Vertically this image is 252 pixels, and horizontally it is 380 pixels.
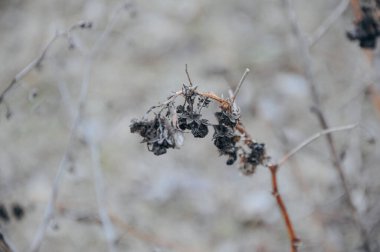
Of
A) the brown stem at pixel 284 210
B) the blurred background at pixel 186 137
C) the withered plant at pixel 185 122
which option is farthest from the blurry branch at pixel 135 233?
the withered plant at pixel 185 122

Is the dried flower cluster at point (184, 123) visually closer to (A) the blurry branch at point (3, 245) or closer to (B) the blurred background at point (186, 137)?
(A) the blurry branch at point (3, 245)

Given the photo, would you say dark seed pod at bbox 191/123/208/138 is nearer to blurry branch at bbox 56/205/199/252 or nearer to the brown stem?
the brown stem

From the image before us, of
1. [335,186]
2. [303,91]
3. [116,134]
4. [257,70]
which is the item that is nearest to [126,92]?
[116,134]

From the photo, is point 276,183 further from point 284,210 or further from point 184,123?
point 184,123

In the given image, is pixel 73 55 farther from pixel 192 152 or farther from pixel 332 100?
pixel 332 100

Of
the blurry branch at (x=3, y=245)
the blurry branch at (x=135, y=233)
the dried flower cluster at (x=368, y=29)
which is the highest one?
the dried flower cluster at (x=368, y=29)

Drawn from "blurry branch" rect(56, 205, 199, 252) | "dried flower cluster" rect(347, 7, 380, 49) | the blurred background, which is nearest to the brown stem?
"dried flower cluster" rect(347, 7, 380, 49)

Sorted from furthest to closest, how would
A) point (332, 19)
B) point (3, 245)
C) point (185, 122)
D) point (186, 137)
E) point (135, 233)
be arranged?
1. point (186, 137)
2. point (135, 233)
3. point (332, 19)
4. point (3, 245)
5. point (185, 122)

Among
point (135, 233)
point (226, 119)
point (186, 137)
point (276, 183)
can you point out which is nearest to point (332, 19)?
point (276, 183)
